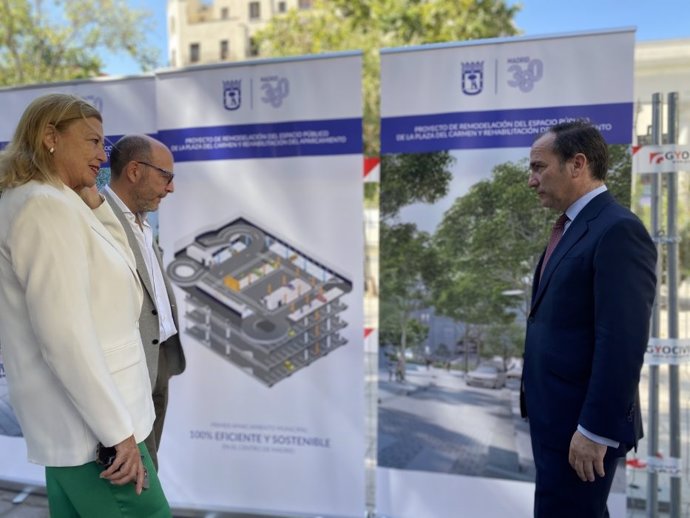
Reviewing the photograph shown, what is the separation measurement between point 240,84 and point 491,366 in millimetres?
2105

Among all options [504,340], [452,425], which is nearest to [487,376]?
[504,340]

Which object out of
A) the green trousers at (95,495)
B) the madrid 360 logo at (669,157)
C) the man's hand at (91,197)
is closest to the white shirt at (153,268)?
the man's hand at (91,197)

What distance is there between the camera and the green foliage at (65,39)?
14.8m

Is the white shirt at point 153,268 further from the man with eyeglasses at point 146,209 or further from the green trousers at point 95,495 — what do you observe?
the green trousers at point 95,495

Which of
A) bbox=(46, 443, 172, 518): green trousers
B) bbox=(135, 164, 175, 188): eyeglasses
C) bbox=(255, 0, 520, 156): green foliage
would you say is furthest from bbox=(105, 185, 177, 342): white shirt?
bbox=(255, 0, 520, 156): green foliage

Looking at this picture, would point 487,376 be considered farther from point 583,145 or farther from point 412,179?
point 583,145

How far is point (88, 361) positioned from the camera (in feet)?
4.64

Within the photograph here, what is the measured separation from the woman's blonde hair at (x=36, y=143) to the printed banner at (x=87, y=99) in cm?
203

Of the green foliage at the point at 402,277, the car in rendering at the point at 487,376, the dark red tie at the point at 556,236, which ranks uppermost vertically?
the dark red tie at the point at 556,236

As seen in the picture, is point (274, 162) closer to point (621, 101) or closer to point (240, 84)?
point (240, 84)

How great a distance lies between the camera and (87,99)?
3.64m

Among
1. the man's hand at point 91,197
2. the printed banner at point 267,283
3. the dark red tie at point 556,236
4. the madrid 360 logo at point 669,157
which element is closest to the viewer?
the man's hand at point 91,197

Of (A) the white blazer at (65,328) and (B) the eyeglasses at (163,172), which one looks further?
(B) the eyeglasses at (163,172)

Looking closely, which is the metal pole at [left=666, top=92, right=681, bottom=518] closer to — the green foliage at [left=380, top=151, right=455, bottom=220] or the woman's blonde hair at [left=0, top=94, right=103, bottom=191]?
the green foliage at [left=380, top=151, right=455, bottom=220]
